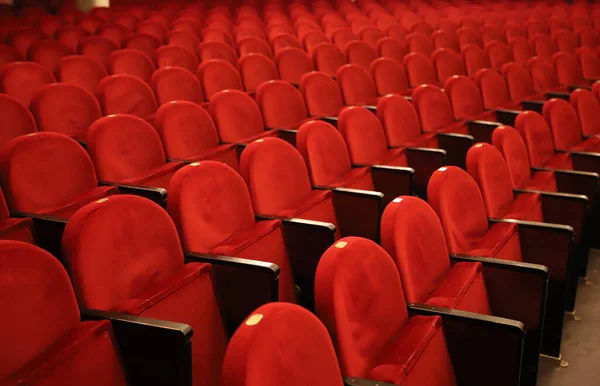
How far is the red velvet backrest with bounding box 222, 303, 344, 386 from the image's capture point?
0.25 m

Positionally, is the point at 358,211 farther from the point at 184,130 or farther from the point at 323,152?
the point at 184,130

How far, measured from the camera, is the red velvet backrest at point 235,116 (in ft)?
2.41

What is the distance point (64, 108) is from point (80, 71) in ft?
0.60

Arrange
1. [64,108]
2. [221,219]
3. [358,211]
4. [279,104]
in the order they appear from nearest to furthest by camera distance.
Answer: [221,219]
[358,211]
[64,108]
[279,104]

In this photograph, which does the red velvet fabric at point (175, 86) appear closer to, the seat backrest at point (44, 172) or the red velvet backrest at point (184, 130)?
the red velvet backrest at point (184, 130)

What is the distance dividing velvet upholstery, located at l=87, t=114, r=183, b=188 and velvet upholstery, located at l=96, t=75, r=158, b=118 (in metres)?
0.15

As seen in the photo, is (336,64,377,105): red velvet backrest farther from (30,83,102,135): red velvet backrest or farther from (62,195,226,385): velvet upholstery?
(62,195,226,385): velvet upholstery

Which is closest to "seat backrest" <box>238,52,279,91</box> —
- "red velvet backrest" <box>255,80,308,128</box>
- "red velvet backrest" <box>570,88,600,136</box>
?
"red velvet backrest" <box>255,80,308,128</box>

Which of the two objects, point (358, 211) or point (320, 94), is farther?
point (320, 94)

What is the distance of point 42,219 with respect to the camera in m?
0.47

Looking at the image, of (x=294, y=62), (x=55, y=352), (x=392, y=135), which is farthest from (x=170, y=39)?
(x=55, y=352)

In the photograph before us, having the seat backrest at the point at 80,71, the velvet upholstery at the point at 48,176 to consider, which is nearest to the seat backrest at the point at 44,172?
the velvet upholstery at the point at 48,176

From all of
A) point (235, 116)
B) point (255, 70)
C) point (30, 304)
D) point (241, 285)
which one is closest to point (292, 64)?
point (255, 70)

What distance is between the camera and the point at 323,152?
0.65m
